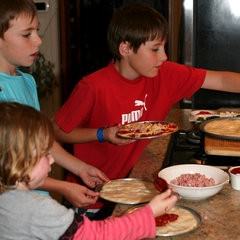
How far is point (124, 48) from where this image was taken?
7.65ft

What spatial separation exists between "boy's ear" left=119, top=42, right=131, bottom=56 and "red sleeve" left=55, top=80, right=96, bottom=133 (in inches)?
9.0

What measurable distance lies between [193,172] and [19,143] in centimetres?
68

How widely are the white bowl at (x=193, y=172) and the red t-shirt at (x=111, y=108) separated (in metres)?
0.58

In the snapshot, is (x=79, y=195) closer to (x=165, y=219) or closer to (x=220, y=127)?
(x=165, y=219)

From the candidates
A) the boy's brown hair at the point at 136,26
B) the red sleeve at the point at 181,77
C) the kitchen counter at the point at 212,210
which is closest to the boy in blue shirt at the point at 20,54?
the kitchen counter at the point at 212,210

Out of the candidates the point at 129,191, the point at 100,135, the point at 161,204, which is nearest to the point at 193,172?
the point at 129,191

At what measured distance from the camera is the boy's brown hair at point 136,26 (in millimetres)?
2252

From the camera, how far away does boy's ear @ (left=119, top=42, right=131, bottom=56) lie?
2.32m

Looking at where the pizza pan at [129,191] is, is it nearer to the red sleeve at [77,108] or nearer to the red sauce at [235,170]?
the red sauce at [235,170]

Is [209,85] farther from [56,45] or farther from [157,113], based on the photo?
[56,45]

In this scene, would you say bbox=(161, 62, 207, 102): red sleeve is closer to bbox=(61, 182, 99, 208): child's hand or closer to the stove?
the stove

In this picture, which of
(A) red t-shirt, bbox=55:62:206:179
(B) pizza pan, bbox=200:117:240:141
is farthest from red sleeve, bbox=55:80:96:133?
(B) pizza pan, bbox=200:117:240:141

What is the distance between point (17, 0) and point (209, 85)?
1120 mm

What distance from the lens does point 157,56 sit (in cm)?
227
